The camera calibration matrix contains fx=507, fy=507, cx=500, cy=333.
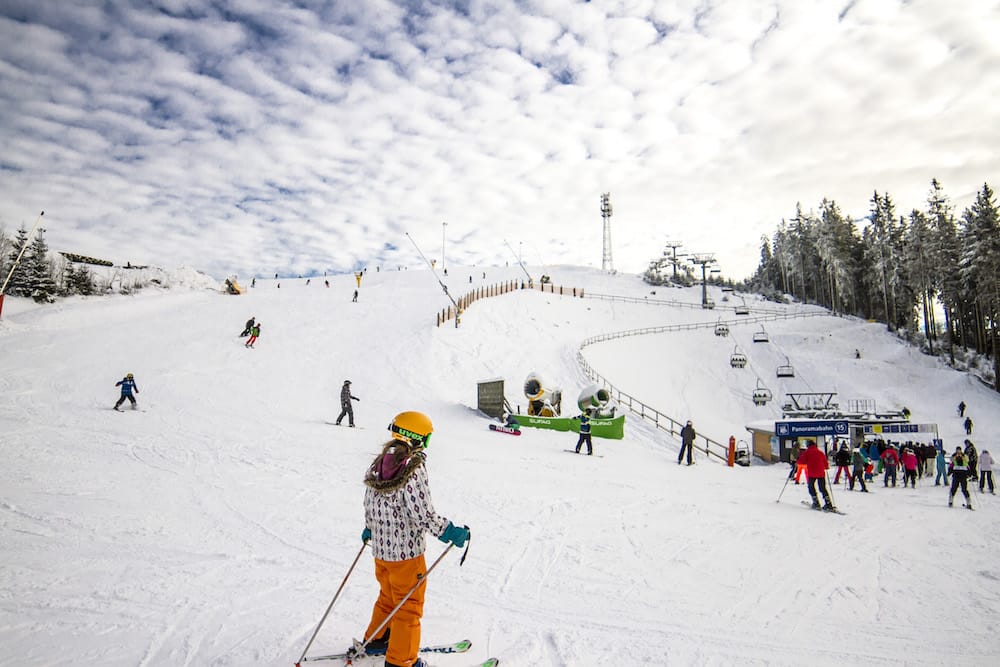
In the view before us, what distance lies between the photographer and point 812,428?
19969 mm

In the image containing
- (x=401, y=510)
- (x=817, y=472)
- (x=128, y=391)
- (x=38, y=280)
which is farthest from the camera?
(x=38, y=280)

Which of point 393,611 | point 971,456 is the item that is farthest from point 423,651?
point 971,456

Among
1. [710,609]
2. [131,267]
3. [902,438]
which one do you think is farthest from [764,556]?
[131,267]

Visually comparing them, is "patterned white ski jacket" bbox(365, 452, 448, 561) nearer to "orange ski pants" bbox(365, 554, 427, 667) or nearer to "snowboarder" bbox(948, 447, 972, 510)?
"orange ski pants" bbox(365, 554, 427, 667)

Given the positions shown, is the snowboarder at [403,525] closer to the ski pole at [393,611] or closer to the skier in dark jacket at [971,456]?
the ski pole at [393,611]

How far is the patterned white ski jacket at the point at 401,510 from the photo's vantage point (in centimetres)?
331

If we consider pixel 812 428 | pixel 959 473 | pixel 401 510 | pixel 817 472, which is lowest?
pixel 812 428

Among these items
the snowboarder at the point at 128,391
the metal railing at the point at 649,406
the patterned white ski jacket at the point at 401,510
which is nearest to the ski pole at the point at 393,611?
the patterned white ski jacket at the point at 401,510

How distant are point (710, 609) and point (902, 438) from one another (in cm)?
2271

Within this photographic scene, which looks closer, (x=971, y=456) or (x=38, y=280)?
(x=971, y=456)

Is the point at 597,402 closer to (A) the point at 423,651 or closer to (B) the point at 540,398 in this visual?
(B) the point at 540,398

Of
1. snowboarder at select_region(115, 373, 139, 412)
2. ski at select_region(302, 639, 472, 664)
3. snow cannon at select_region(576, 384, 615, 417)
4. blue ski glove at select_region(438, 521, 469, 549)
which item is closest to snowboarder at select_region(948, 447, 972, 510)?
snow cannon at select_region(576, 384, 615, 417)

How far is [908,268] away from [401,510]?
63198 millimetres

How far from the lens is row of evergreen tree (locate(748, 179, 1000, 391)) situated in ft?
137
